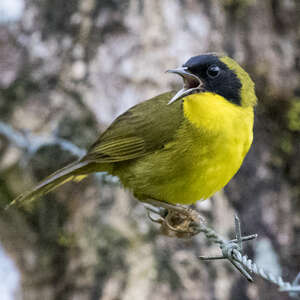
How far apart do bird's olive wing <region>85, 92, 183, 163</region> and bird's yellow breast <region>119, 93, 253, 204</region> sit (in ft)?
0.27

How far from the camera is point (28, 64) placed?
405cm

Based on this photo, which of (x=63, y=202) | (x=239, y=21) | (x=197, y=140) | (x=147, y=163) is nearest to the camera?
(x=197, y=140)

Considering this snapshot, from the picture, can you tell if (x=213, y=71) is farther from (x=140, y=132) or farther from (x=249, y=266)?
(x=249, y=266)

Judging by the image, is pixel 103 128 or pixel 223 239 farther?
pixel 103 128

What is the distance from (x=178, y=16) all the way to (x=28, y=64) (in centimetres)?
139

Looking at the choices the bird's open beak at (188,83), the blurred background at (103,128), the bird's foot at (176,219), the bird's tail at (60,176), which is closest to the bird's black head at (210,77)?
the bird's open beak at (188,83)

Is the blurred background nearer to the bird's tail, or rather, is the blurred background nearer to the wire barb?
the bird's tail

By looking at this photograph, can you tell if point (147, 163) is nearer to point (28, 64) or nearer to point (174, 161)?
point (174, 161)

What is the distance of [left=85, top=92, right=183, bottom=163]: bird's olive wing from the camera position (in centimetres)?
286

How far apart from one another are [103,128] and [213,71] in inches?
54.6

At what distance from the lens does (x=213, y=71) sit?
2719mm

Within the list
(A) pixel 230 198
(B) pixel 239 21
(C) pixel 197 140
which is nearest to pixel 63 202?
(A) pixel 230 198

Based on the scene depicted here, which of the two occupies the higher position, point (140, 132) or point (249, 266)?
point (140, 132)

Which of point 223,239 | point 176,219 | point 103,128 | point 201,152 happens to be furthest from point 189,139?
point 103,128
